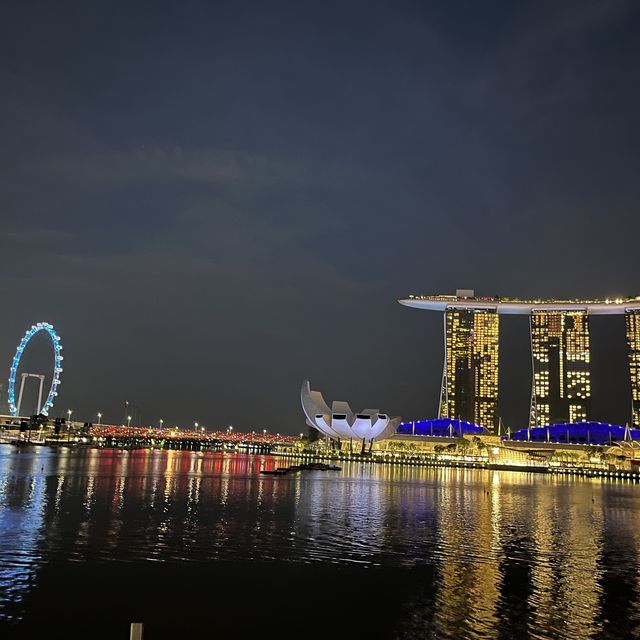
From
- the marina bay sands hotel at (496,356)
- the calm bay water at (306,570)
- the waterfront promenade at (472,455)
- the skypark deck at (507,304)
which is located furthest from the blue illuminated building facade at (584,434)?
the calm bay water at (306,570)

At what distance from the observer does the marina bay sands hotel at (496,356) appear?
176 meters

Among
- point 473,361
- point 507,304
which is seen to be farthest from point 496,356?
point 507,304

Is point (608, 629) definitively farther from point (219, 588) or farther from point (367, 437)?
point (367, 437)

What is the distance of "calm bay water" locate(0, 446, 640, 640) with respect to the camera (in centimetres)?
1380

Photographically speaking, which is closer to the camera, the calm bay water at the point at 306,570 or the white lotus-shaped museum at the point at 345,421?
the calm bay water at the point at 306,570

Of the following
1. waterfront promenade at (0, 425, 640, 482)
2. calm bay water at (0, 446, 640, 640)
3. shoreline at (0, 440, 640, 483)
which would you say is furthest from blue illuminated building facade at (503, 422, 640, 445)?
calm bay water at (0, 446, 640, 640)

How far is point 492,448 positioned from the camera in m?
129

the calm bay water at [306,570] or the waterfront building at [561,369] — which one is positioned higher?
the waterfront building at [561,369]

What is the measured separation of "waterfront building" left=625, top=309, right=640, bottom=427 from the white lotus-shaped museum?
7389 cm

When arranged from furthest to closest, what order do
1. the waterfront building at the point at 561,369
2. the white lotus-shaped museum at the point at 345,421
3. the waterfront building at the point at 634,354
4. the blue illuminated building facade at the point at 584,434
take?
the waterfront building at the point at 561,369 < the waterfront building at the point at 634,354 < the blue illuminated building facade at the point at 584,434 < the white lotus-shaped museum at the point at 345,421

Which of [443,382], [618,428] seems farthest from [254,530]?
[443,382]

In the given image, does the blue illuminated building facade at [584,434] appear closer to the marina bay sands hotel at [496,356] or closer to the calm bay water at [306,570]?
the marina bay sands hotel at [496,356]

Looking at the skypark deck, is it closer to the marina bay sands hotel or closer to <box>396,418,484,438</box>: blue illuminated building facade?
the marina bay sands hotel

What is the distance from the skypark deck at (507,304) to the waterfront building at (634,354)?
3013 millimetres
